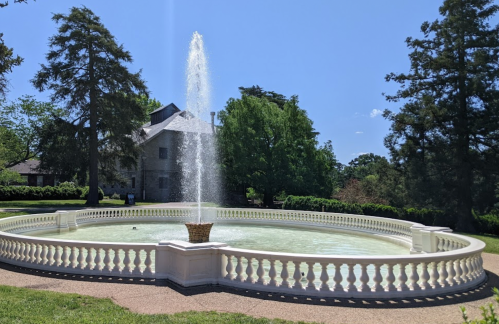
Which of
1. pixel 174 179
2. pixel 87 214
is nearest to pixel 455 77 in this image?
pixel 87 214

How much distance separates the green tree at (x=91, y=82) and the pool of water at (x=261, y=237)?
1701cm

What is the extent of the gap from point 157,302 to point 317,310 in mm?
2752

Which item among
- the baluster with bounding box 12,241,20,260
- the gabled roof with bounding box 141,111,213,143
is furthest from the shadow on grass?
the gabled roof with bounding box 141,111,213,143

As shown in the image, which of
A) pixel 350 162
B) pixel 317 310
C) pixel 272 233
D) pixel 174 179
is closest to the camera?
pixel 317 310

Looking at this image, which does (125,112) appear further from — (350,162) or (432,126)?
(350,162)

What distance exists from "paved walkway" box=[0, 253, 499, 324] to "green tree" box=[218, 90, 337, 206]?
28145 millimetres

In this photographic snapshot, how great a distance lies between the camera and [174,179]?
4672 centimetres

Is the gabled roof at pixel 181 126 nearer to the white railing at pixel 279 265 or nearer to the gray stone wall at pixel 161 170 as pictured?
the gray stone wall at pixel 161 170

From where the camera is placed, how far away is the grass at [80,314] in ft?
17.9

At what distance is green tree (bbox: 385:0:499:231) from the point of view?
25.4m

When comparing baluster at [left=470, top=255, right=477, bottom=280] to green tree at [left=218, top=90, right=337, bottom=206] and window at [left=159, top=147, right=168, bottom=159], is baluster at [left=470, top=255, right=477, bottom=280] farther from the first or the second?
window at [left=159, top=147, right=168, bottom=159]

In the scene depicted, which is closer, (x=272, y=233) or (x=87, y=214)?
(x=272, y=233)

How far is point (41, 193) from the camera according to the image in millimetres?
42094

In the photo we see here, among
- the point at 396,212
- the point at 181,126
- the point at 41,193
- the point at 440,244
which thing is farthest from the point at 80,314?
the point at 181,126
